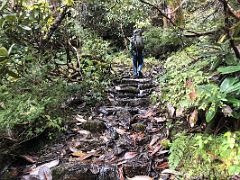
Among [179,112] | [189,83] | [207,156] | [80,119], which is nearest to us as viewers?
[207,156]

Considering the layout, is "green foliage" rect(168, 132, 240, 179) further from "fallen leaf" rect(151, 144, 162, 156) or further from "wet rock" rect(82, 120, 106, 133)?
"wet rock" rect(82, 120, 106, 133)

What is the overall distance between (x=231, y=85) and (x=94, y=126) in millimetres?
2881

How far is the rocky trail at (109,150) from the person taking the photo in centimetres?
455

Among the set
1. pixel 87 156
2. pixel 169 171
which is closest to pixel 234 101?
pixel 169 171

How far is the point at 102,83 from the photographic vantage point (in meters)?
7.50

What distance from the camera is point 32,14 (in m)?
6.05

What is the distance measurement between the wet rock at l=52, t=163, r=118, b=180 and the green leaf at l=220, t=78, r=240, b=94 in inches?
77.2

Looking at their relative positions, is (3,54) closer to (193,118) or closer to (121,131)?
(121,131)

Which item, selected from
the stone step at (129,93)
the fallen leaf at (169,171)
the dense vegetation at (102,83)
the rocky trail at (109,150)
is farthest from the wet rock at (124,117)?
the fallen leaf at (169,171)

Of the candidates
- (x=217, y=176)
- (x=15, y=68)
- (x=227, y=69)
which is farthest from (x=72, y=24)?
(x=217, y=176)

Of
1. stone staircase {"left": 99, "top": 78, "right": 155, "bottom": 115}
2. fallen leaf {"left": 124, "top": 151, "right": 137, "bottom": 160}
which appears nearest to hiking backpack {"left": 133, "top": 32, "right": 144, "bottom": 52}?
stone staircase {"left": 99, "top": 78, "right": 155, "bottom": 115}

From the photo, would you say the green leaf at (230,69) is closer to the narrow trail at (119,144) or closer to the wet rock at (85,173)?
the narrow trail at (119,144)

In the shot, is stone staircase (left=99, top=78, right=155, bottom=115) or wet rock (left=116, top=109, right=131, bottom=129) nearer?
wet rock (left=116, top=109, right=131, bottom=129)

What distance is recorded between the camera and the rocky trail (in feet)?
14.9
